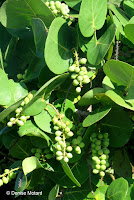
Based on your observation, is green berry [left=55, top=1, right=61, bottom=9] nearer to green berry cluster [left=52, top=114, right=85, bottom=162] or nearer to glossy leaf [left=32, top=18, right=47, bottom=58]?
glossy leaf [left=32, top=18, right=47, bottom=58]

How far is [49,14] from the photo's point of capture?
3.51 ft

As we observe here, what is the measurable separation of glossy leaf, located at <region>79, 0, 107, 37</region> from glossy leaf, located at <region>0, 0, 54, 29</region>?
11cm

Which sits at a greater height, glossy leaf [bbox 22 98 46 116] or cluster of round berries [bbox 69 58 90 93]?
cluster of round berries [bbox 69 58 90 93]

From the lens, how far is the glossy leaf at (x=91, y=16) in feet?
3.50

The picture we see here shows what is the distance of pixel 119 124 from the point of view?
116 centimetres

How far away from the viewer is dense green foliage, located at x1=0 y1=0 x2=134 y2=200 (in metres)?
1.01

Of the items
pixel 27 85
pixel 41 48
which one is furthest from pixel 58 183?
pixel 41 48

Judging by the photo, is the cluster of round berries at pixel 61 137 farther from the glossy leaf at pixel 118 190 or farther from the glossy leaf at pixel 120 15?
the glossy leaf at pixel 120 15

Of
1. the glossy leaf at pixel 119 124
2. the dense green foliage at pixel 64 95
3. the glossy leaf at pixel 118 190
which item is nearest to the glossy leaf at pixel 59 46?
the dense green foliage at pixel 64 95

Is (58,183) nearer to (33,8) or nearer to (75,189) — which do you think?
(75,189)

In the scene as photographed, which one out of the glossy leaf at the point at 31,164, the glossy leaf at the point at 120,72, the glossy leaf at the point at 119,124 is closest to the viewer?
the glossy leaf at the point at 120,72

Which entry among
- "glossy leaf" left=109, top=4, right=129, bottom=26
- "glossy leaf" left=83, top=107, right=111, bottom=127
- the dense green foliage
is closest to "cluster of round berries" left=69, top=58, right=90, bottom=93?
the dense green foliage

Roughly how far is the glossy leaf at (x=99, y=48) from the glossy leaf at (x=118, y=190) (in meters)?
0.41

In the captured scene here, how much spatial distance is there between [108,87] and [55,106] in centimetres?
22
